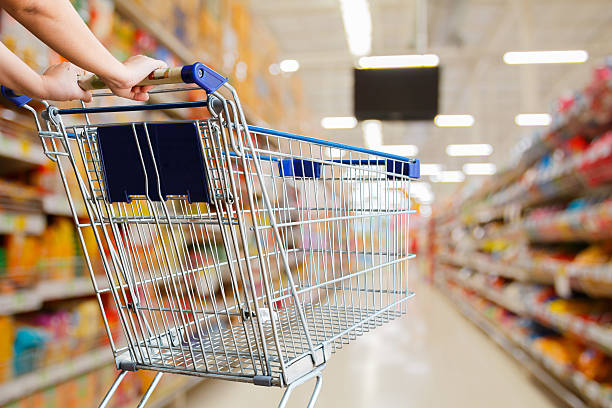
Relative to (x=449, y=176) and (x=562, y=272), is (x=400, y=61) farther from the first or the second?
(x=449, y=176)

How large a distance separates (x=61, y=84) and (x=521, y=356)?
4004 mm

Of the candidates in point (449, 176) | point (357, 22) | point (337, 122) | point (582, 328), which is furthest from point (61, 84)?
point (449, 176)

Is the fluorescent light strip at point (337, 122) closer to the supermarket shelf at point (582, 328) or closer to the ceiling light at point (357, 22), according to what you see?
the ceiling light at point (357, 22)

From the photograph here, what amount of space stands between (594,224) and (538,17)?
861cm

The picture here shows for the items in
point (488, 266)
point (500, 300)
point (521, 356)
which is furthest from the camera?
point (488, 266)

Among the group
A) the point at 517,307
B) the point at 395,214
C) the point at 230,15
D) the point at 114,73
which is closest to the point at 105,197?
the point at 114,73

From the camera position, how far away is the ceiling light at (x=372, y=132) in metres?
13.0

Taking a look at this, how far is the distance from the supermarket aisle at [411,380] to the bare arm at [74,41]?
97.9 inches

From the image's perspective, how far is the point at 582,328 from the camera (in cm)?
274

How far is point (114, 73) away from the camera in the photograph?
2.77ft

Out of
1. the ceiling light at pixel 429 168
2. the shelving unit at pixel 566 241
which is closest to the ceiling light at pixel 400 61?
the shelving unit at pixel 566 241

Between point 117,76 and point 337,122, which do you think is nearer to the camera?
point 117,76

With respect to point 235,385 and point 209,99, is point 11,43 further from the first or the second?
point 235,385

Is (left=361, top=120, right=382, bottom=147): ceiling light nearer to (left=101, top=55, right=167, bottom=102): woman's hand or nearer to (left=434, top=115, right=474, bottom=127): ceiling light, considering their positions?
(left=434, top=115, right=474, bottom=127): ceiling light
